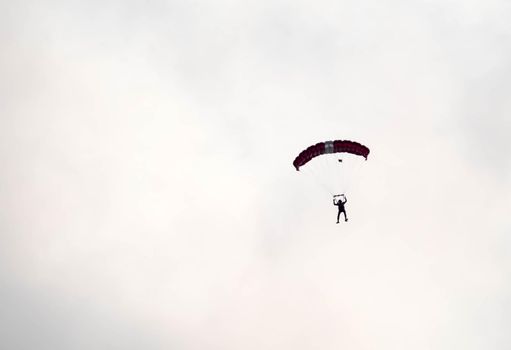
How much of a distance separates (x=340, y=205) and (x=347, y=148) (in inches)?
274

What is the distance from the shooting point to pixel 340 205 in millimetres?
57406

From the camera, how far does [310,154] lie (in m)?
53.6

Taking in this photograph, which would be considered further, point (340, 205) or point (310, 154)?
point (340, 205)

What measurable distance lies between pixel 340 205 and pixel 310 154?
7559 mm

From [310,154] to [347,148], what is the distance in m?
3.90

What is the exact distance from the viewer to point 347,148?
54.0 meters

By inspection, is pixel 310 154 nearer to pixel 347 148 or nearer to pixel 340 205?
pixel 347 148

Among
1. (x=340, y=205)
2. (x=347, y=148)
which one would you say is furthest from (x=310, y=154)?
(x=340, y=205)
